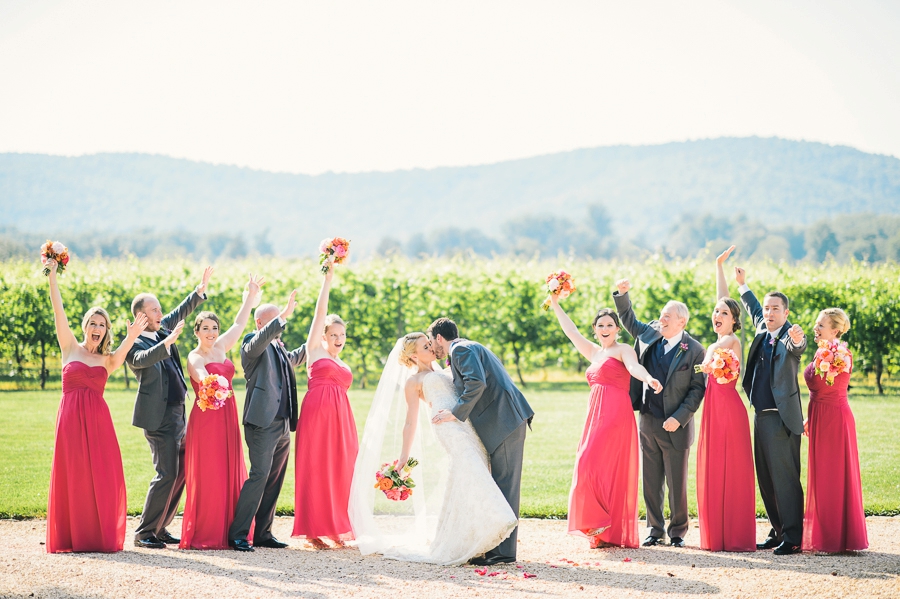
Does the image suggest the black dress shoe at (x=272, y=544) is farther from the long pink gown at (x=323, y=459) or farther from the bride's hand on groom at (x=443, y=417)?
the bride's hand on groom at (x=443, y=417)

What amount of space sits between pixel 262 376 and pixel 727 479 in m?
4.14

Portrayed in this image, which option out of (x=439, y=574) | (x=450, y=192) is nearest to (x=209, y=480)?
(x=439, y=574)

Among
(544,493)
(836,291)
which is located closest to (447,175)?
(836,291)

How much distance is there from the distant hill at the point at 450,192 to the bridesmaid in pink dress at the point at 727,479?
11234 cm

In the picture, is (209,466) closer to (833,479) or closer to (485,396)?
(485,396)

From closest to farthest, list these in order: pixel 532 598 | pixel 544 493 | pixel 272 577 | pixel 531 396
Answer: pixel 532 598
pixel 272 577
pixel 544 493
pixel 531 396

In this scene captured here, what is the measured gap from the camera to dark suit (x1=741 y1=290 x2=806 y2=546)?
7066 mm

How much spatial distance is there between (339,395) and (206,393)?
1.23 meters

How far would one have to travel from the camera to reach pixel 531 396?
18984mm

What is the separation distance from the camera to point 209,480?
7.20 meters

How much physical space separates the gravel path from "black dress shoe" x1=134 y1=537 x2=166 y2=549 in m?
0.07

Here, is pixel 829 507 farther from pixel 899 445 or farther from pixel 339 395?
pixel 899 445

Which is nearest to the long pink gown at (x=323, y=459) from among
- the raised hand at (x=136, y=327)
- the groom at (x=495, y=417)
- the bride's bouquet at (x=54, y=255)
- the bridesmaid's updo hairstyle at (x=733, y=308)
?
the groom at (x=495, y=417)

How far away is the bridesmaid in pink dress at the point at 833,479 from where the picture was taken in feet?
22.8
